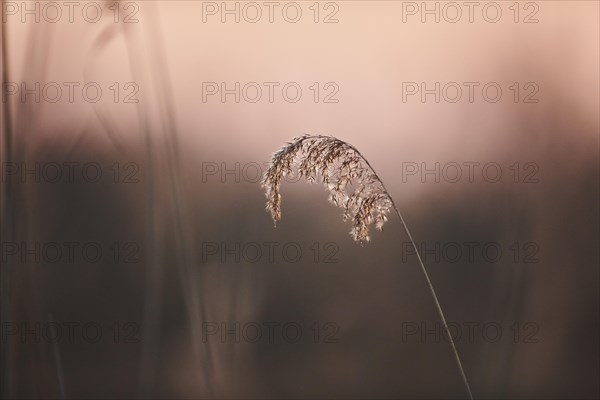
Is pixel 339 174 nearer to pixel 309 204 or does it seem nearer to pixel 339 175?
pixel 339 175

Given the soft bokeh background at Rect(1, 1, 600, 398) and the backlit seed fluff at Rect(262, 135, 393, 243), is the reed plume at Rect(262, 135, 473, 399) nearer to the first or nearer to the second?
the backlit seed fluff at Rect(262, 135, 393, 243)

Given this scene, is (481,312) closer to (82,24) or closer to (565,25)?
(565,25)

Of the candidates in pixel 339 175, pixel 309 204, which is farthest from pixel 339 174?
pixel 309 204

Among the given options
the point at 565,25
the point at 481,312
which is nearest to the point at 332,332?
the point at 481,312

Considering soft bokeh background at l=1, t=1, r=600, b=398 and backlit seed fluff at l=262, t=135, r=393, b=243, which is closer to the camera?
backlit seed fluff at l=262, t=135, r=393, b=243

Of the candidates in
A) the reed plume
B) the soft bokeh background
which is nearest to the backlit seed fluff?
the reed plume

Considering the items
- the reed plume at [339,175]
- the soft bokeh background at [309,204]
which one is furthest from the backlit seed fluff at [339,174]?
the soft bokeh background at [309,204]

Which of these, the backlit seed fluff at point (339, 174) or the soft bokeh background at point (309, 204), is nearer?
the backlit seed fluff at point (339, 174)

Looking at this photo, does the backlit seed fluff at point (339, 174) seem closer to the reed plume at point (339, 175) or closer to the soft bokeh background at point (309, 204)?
the reed plume at point (339, 175)
